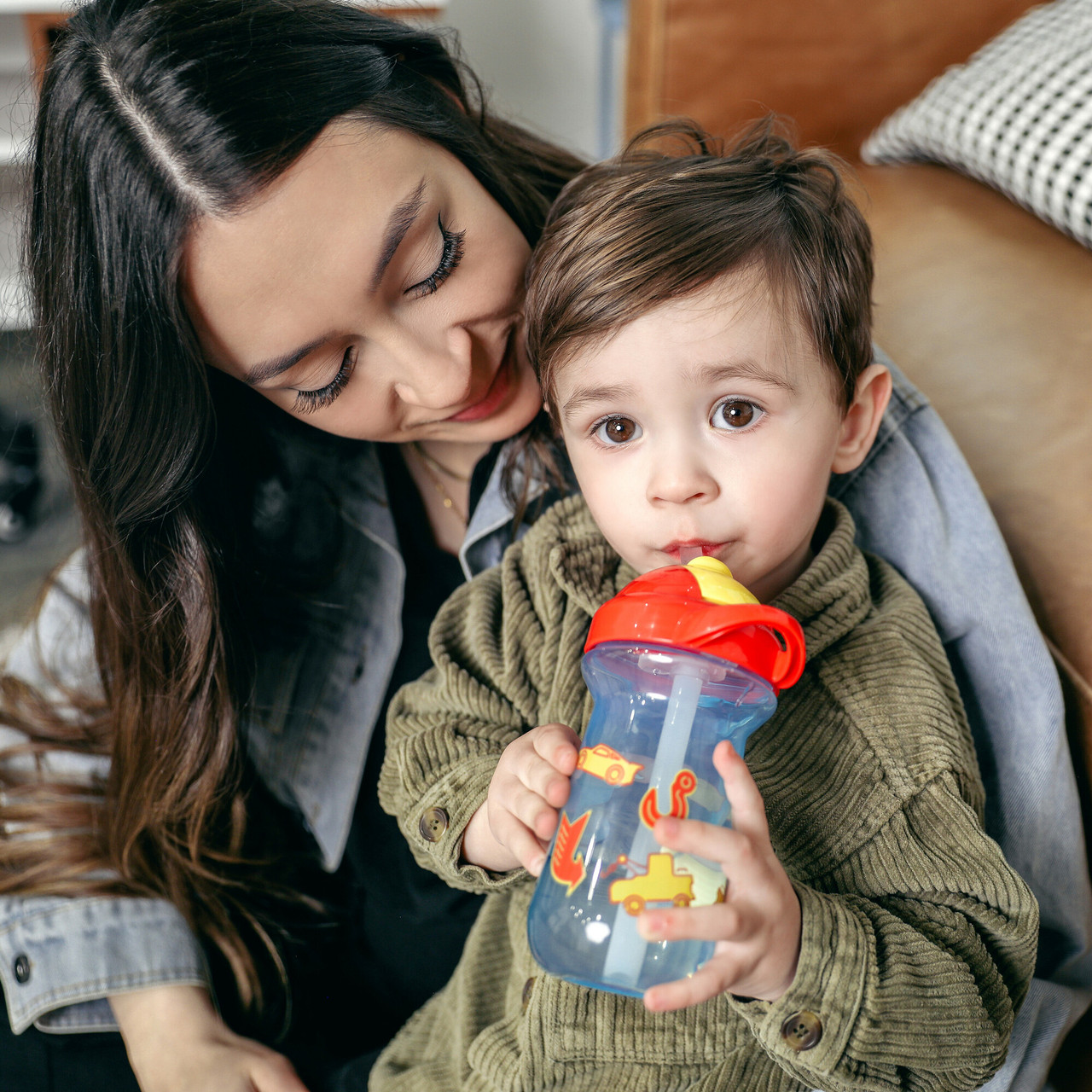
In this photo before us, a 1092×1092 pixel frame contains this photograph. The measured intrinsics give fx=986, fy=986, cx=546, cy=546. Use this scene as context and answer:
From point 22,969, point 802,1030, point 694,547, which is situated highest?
point 694,547

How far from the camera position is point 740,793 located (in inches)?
23.4

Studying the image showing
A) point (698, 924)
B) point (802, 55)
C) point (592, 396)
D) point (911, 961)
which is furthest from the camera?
point (802, 55)

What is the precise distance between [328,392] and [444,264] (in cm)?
16

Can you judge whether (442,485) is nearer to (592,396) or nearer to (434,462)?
(434,462)

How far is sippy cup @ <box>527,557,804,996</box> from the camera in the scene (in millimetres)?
593

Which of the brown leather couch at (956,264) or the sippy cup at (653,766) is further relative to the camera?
the brown leather couch at (956,264)

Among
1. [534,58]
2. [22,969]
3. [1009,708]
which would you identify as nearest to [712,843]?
[1009,708]

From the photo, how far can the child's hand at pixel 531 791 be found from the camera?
66 cm

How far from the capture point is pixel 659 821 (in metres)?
0.56

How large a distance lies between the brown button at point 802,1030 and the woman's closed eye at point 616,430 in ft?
1.38

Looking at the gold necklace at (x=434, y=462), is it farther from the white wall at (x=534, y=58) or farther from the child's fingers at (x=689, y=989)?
the white wall at (x=534, y=58)

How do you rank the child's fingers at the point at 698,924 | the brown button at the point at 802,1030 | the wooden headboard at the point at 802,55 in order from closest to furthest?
the child's fingers at the point at 698,924 < the brown button at the point at 802,1030 < the wooden headboard at the point at 802,55

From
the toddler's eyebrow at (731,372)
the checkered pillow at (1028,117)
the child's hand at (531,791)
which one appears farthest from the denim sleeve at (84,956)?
the checkered pillow at (1028,117)

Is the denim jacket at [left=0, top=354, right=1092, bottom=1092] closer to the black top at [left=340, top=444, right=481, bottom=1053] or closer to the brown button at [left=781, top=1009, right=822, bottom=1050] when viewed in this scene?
the black top at [left=340, top=444, right=481, bottom=1053]
